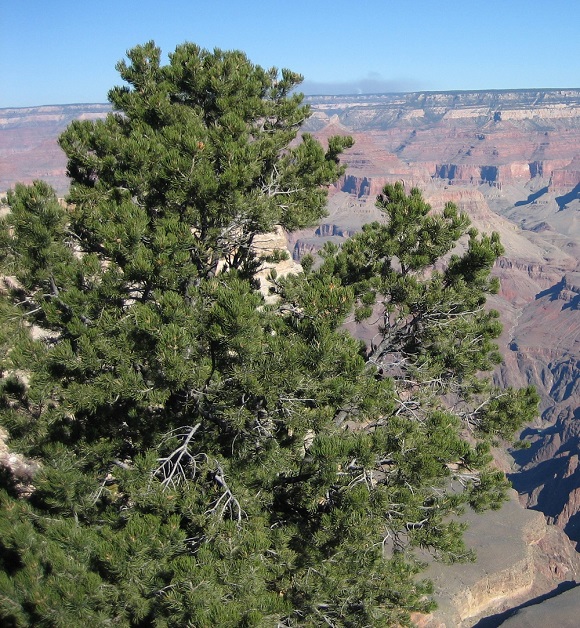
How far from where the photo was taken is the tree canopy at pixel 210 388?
6.40m

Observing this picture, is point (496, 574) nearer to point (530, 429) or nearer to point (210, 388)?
point (210, 388)

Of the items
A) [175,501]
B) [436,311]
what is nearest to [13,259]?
[175,501]

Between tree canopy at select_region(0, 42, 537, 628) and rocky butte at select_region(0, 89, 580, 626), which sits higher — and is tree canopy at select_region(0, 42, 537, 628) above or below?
above

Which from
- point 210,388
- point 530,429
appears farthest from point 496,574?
point 530,429

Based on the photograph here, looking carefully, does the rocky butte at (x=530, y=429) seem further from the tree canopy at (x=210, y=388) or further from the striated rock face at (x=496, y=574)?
the tree canopy at (x=210, y=388)

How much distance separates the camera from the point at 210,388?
284 inches

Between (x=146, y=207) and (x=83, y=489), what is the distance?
11.9ft

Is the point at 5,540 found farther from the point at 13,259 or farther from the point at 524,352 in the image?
the point at 524,352

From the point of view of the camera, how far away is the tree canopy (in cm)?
640

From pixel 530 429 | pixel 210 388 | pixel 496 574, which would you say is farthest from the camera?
pixel 530 429

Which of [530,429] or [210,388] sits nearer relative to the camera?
[210,388]

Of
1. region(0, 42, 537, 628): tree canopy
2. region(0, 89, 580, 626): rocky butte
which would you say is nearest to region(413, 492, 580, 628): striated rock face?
region(0, 89, 580, 626): rocky butte

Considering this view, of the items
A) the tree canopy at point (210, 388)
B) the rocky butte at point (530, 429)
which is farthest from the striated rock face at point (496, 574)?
the tree canopy at point (210, 388)

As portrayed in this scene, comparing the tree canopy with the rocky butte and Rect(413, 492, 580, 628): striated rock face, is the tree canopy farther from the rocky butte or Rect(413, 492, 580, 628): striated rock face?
Rect(413, 492, 580, 628): striated rock face
